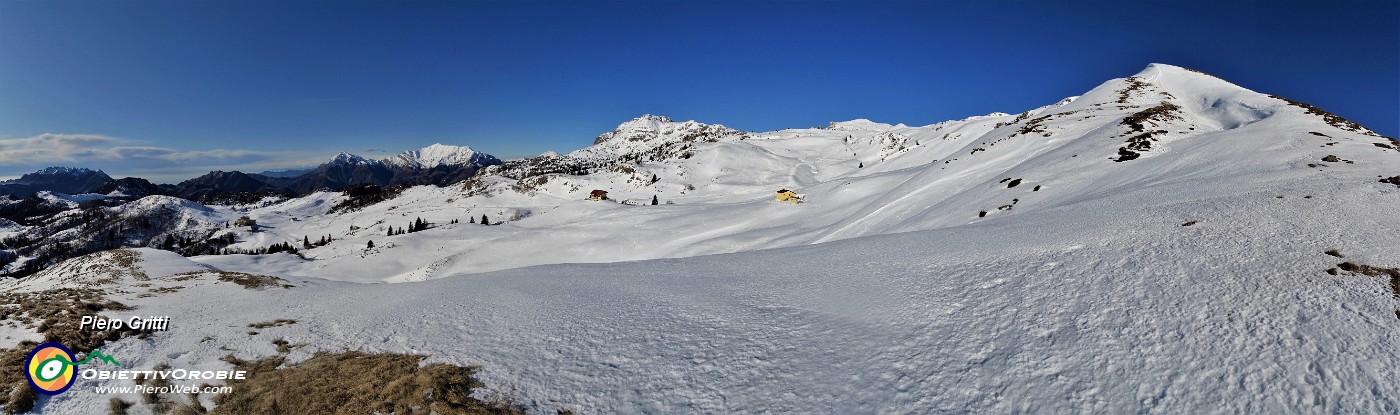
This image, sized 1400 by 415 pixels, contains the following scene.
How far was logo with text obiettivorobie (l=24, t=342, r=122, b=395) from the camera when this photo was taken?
1102cm

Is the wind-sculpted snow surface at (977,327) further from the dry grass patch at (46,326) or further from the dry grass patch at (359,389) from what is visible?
the dry grass patch at (359,389)

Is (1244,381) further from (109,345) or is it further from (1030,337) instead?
(109,345)

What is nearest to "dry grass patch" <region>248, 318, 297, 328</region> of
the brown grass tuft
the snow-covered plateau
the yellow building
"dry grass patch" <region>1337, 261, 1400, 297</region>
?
the snow-covered plateau

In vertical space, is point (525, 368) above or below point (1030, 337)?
below

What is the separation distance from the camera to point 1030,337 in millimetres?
9586

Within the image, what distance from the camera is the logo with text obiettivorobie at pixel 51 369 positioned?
36.2 feet

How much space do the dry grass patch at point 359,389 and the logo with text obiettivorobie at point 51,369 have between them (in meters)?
3.07

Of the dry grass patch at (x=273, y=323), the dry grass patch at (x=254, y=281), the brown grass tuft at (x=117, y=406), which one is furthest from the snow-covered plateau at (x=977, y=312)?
the dry grass patch at (x=254, y=281)

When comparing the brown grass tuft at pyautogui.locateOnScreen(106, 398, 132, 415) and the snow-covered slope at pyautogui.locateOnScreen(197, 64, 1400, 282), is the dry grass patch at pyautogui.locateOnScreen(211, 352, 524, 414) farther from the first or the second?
the snow-covered slope at pyautogui.locateOnScreen(197, 64, 1400, 282)

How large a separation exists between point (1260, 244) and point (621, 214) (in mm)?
67096

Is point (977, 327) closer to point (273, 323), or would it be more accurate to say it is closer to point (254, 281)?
point (273, 323)

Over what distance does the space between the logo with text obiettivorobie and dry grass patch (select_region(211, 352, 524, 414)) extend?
121 inches

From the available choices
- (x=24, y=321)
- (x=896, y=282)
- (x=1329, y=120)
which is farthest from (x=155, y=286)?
(x=1329, y=120)

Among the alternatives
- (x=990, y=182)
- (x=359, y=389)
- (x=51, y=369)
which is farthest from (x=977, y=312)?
(x=990, y=182)
